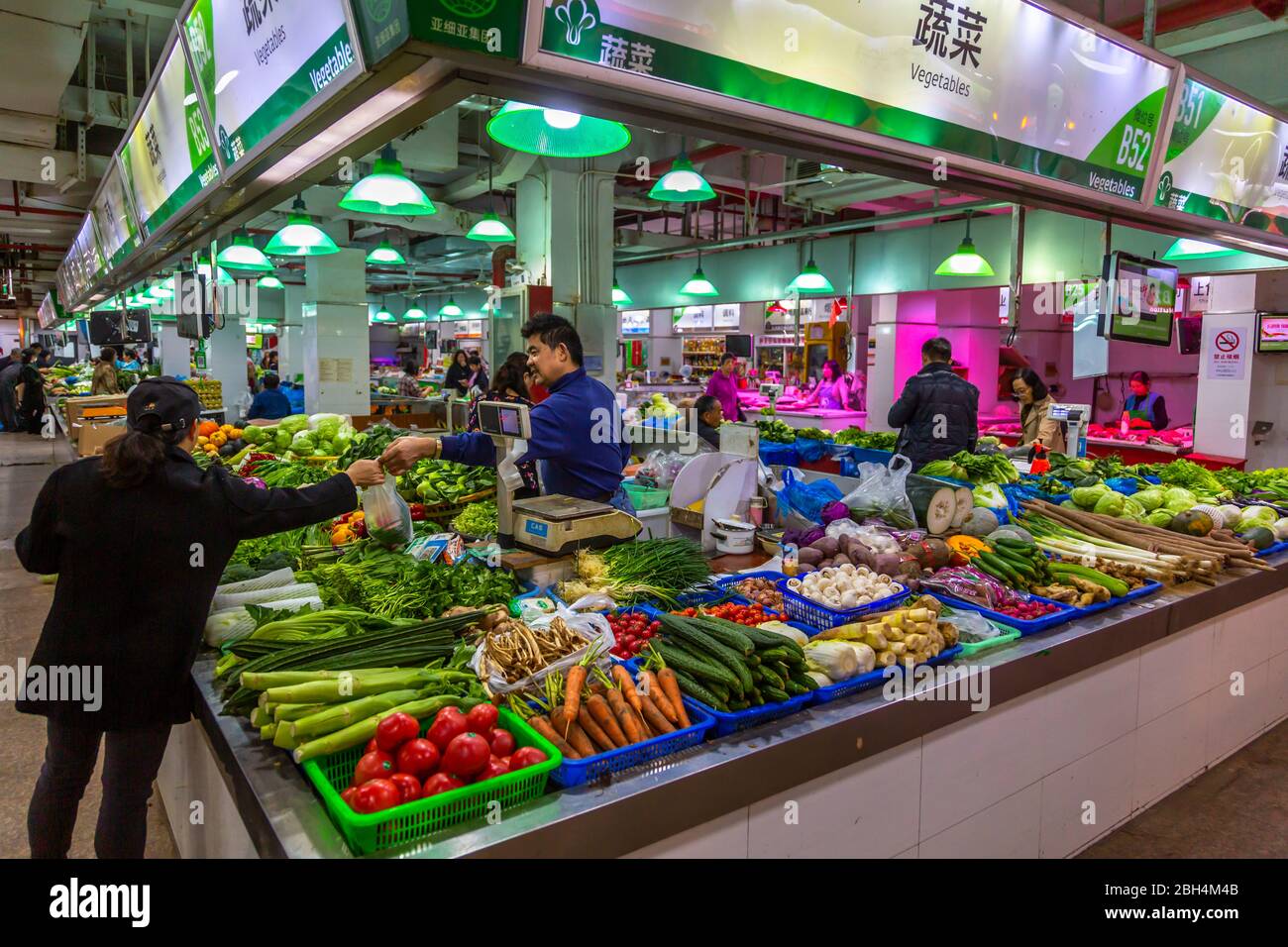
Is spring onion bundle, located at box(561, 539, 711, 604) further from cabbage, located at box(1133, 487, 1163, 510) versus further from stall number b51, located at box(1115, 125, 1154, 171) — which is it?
cabbage, located at box(1133, 487, 1163, 510)

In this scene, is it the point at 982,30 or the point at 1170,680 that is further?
the point at 1170,680

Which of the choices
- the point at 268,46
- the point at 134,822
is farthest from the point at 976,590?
the point at 268,46

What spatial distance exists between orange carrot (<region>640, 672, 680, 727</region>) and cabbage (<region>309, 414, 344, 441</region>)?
A: 5.66 metres

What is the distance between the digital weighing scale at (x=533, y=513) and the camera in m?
3.60

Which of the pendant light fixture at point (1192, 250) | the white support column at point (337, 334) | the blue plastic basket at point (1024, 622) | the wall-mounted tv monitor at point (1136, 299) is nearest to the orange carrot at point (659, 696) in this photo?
the blue plastic basket at point (1024, 622)

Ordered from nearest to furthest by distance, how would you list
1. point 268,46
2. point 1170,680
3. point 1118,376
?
point 268,46
point 1170,680
point 1118,376

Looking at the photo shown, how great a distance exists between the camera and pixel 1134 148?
13.9ft

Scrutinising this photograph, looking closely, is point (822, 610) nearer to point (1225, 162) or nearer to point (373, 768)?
point (373, 768)

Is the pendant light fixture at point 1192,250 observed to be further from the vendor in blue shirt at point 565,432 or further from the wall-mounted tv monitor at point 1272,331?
the vendor in blue shirt at point 565,432

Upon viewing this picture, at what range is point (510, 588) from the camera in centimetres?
333

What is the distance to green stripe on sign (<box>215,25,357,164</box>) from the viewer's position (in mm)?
2371

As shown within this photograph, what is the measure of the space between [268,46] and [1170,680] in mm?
4664
